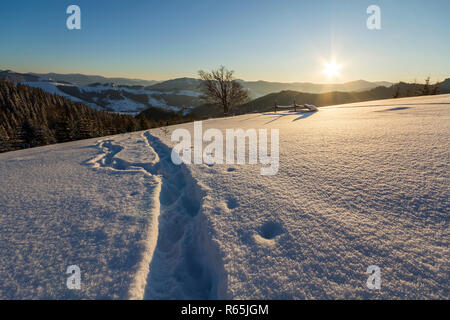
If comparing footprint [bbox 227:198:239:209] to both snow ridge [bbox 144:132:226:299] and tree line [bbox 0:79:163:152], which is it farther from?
tree line [bbox 0:79:163:152]

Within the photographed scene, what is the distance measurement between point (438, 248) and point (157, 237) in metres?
2.83

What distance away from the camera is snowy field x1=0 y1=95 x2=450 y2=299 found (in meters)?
1.49

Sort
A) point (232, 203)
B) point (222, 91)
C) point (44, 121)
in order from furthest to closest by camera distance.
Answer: point (44, 121) < point (222, 91) < point (232, 203)

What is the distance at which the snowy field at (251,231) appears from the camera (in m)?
1.49

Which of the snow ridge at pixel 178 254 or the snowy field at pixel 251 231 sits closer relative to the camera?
the snowy field at pixel 251 231

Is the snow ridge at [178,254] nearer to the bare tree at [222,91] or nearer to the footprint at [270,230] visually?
the footprint at [270,230]

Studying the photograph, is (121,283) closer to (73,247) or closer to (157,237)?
(157,237)

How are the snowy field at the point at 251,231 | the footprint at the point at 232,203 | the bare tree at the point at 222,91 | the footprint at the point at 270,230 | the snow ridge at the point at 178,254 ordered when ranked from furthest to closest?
the bare tree at the point at 222,91, the footprint at the point at 232,203, the footprint at the point at 270,230, the snow ridge at the point at 178,254, the snowy field at the point at 251,231

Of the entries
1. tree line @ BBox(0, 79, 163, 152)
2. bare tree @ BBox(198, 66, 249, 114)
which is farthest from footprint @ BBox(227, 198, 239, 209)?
tree line @ BBox(0, 79, 163, 152)

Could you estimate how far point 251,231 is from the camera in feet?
6.73

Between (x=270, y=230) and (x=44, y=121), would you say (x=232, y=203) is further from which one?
(x=44, y=121)

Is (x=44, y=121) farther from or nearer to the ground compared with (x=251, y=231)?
farther from the ground

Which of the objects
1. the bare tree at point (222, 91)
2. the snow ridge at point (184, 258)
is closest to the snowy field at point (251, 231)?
the snow ridge at point (184, 258)

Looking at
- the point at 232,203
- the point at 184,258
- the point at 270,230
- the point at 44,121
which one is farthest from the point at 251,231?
the point at 44,121
